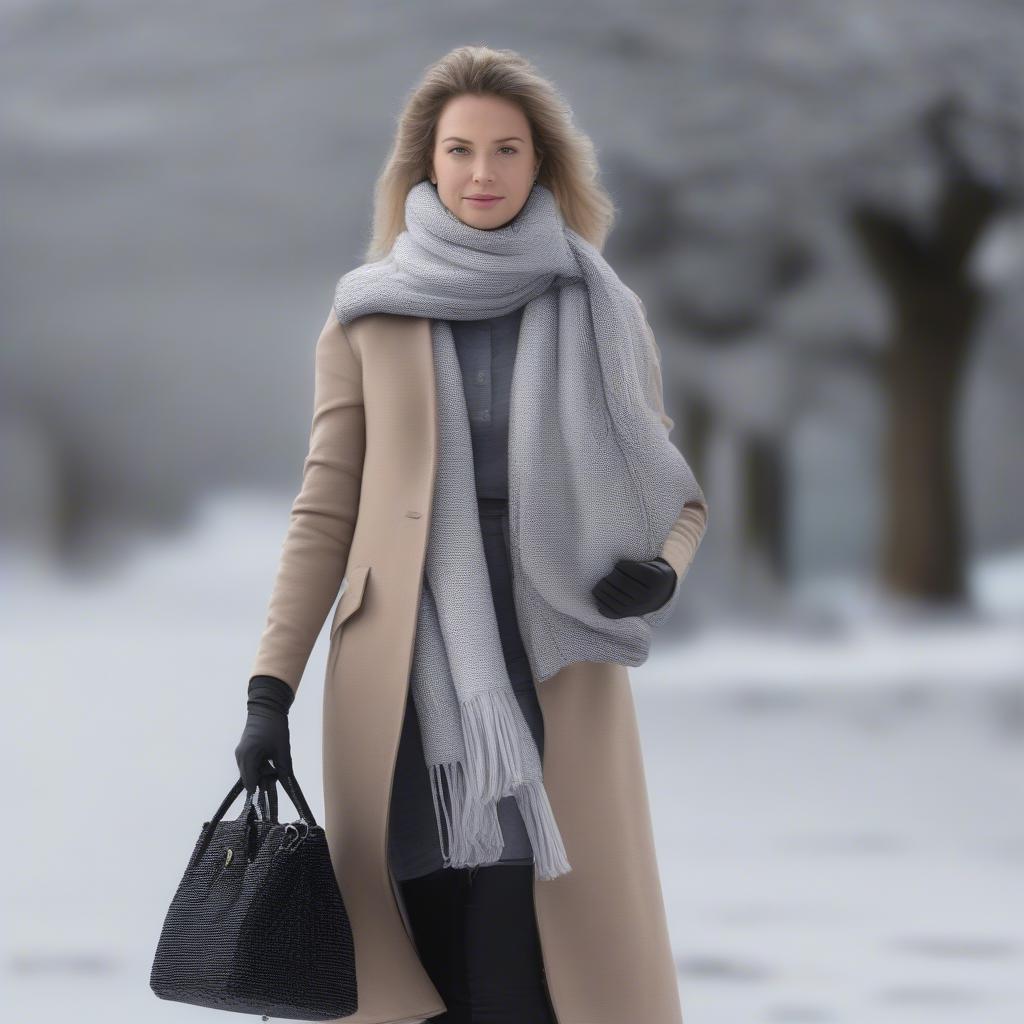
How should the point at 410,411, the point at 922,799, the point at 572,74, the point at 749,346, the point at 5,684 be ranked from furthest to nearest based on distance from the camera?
the point at 749,346
the point at 572,74
the point at 5,684
the point at 922,799
the point at 410,411

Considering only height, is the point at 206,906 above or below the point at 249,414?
below

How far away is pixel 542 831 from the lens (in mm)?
1623

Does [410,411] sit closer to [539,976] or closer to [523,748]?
[523,748]

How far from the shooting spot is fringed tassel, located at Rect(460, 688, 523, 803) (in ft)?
5.20

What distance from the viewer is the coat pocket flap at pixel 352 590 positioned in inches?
66.1

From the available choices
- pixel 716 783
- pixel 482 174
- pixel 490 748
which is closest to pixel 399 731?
pixel 490 748

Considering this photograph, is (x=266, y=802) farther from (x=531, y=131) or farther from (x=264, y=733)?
(x=531, y=131)

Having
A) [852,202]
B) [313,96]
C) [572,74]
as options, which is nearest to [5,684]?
[313,96]

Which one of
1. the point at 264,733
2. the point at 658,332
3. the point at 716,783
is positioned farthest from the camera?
the point at 658,332

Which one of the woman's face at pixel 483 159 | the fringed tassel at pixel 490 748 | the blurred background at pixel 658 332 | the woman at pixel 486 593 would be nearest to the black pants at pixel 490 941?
the woman at pixel 486 593

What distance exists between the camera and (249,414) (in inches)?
346

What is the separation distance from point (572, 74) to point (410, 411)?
259 inches

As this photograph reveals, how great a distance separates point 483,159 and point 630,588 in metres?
0.50

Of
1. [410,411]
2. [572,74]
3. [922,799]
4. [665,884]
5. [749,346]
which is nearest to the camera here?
[410,411]
